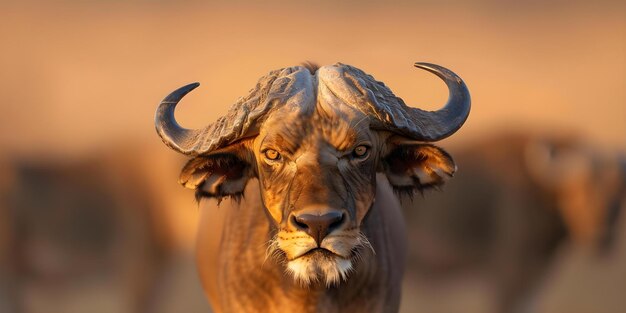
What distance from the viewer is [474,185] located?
13.7 m

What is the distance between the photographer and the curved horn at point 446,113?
19.9 feet

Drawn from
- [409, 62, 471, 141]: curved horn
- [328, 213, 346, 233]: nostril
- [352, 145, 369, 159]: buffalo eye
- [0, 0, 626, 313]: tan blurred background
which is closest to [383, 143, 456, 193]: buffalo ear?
[409, 62, 471, 141]: curved horn

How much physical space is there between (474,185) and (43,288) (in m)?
4.49

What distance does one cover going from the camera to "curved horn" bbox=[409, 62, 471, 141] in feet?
19.9

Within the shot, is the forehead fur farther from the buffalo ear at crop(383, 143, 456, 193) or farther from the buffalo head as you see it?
the buffalo ear at crop(383, 143, 456, 193)

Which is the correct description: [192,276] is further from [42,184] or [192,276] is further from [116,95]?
[116,95]

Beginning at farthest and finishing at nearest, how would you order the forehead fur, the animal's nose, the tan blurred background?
the tan blurred background, the forehead fur, the animal's nose

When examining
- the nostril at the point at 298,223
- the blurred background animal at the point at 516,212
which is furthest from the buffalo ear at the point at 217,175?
the blurred background animal at the point at 516,212

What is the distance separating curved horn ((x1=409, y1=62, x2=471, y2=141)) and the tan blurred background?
4714mm

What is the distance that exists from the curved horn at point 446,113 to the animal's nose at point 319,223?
25.5 inches

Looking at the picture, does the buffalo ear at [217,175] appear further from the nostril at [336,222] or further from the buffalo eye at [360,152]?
the nostril at [336,222]

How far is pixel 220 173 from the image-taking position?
247 inches

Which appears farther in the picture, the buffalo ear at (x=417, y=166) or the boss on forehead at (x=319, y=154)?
the buffalo ear at (x=417, y=166)

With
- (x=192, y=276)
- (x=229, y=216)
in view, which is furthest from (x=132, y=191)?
(x=229, y=216)
